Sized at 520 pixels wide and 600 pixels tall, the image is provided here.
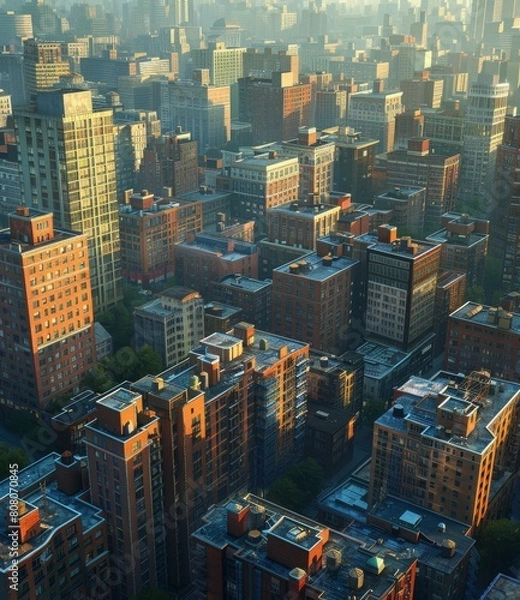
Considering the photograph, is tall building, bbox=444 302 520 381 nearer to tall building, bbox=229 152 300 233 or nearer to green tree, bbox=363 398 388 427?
green tree, bbox=363 398 388 427

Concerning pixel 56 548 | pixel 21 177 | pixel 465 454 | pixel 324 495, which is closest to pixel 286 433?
pixel 324 495

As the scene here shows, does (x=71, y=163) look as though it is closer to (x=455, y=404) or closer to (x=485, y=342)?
(x=485, y=342)

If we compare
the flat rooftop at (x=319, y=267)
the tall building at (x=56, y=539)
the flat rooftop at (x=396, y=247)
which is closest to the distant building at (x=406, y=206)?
the flat rooftop at (x=396, y=247)

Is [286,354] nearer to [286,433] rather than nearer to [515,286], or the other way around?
[286,433]

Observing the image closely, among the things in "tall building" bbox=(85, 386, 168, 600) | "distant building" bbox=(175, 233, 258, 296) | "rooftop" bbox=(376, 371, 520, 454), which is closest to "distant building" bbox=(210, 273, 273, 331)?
"distant building" bbox=(175, 233, 258, 296)

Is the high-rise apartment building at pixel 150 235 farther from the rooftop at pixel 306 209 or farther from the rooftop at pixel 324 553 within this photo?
the rooftop at pixel 324 553
